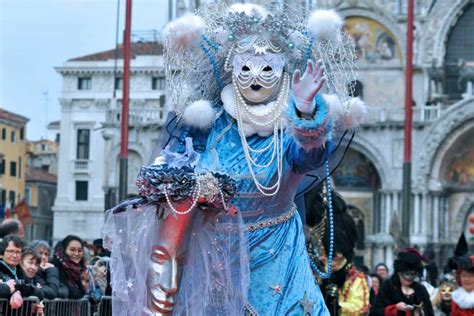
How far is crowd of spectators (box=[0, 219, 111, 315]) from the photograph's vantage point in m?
9.88

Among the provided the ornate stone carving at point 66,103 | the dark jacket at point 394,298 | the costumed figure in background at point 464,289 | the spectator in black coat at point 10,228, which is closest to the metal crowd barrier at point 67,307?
the spectator in black coat at point 10,228

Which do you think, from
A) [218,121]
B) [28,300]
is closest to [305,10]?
[218,121]

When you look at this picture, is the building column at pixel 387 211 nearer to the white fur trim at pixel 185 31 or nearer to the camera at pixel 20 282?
the camera at pixel 20 282

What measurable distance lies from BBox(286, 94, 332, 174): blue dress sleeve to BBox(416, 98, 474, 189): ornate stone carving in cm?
3938

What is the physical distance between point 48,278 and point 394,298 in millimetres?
3038

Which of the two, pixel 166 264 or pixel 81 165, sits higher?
pixel 81 165

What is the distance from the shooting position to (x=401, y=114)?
46.5 metres

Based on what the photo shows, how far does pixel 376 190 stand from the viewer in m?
46.6

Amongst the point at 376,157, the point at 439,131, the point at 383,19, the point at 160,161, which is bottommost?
the point at 160,161

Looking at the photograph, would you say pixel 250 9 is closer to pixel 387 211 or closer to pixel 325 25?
pixel 325 25

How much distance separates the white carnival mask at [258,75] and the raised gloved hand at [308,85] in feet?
1.72

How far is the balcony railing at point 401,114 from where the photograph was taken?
4572cm

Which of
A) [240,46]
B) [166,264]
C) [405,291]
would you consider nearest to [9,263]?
[405,291]

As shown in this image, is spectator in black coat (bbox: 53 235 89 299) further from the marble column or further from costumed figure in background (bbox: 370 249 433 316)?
the marble column
